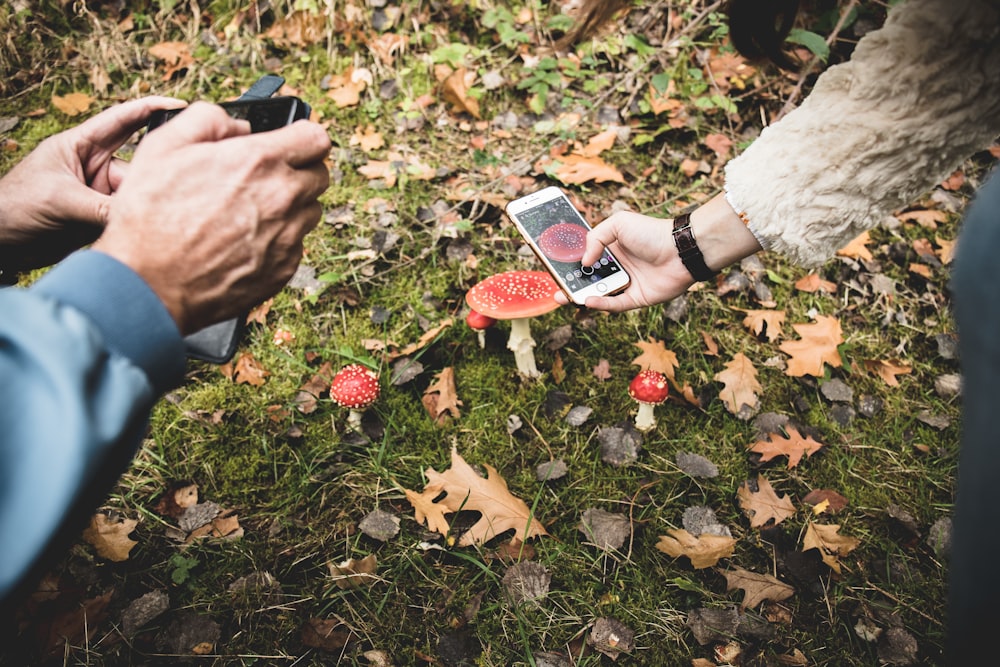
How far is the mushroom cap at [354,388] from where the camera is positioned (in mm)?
2191

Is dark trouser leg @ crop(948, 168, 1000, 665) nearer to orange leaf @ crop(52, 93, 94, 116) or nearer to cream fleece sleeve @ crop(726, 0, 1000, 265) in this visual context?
cream fleece sleeve @ crop(726, 0, 1000, 265)

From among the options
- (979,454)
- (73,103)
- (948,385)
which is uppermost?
(979,454)

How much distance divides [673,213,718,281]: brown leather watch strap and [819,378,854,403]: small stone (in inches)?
40.6

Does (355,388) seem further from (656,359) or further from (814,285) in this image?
(814,285)

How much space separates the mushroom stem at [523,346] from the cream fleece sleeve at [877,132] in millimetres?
966

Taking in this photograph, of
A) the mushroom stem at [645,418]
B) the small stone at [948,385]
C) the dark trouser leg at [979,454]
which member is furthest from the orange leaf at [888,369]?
the dark trouser leg at [979,454]

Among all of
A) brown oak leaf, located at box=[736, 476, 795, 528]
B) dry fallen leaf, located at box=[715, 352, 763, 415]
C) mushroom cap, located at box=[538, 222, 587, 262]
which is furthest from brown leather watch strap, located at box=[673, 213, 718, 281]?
brown oak leaf, located at box=[736, 476, 795, 528]

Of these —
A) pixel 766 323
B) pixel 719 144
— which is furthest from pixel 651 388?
pixel 719 144

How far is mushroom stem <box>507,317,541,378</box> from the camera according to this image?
2375mm

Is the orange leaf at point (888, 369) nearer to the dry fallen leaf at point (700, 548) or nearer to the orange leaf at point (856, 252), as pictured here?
the orange leaf at point (856, 252)

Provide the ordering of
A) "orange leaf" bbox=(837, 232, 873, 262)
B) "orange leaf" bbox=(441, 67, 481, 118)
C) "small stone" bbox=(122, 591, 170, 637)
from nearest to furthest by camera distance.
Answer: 1. "small stone" bbox=(122, 591, 170, 637)
2. "orange leaf" bbox=(837, 232, 873, 262)
3. "orange leaf" bbox=(441, 67, 481, 118)

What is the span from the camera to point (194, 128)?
1.23m

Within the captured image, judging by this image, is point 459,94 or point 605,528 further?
point 459,94

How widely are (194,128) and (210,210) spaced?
0.65 feet
